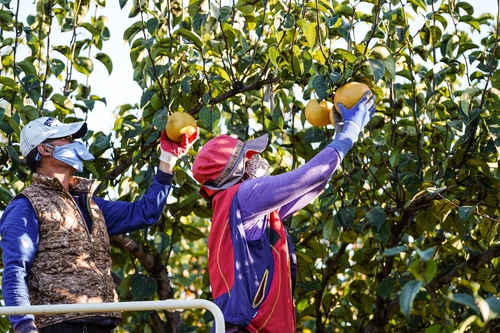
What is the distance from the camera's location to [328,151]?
2.82 meters

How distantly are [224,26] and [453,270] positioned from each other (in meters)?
1.51

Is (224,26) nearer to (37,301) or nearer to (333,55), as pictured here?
(333,55)

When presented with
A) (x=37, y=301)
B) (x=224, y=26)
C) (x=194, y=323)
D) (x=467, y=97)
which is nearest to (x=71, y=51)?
(x=224, y=26)

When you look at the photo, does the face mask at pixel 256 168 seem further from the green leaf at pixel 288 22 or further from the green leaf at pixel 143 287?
the green leaf at pixel 143 287

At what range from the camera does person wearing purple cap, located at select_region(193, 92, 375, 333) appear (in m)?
2.75

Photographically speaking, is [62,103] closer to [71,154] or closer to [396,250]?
[71,154]

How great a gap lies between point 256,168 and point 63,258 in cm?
73

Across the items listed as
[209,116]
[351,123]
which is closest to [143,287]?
[209,116]

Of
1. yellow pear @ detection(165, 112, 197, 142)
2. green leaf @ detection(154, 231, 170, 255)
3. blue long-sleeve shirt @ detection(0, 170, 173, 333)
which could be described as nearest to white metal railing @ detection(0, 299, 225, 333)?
blue long-sleeve shirt @ detection(0, 170, 173, 333)

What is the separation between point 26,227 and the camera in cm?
285

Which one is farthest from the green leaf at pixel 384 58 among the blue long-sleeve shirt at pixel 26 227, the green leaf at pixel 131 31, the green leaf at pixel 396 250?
the green leaf at pixel 396 250

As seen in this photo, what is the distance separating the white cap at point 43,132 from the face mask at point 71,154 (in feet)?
0.13

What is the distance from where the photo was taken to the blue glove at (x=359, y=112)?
115 inches

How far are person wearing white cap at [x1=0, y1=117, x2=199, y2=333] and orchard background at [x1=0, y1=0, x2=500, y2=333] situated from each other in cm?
42
